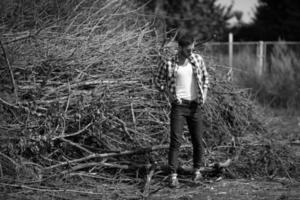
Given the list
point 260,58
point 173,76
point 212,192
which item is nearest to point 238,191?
point 212,192

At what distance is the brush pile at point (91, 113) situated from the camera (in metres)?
6.22

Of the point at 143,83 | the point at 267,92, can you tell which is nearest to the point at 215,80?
the point at 143,83

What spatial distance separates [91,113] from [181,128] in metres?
1.14

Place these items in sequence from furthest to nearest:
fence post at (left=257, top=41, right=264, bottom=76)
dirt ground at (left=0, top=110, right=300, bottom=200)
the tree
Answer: the tree
fence post at (left=257, top=41, right=264, bottom=76)
dirt ground at (left=0, top=110, right=300, bottom=200)

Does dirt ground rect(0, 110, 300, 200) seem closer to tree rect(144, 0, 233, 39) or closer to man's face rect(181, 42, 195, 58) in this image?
man's face rect(181, 42, 195, 58)

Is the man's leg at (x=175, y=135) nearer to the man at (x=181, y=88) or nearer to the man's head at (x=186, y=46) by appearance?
the man at (x=181, y=88)

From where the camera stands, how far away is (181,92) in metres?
6.24

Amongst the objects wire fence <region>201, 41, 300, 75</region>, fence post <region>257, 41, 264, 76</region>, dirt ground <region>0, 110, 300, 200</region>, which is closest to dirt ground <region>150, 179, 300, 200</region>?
dirt ground <region>0, 110, 300, 200</region>

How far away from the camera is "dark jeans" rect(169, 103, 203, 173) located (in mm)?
6203

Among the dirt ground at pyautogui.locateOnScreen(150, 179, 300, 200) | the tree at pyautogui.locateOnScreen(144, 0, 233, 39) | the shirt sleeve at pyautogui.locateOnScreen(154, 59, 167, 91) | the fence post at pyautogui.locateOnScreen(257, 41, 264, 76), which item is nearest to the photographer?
the dirt ground at pyautogui.locateOnScreen(150, 179, 300, 200)

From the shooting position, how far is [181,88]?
6.25m

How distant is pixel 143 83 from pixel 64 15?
1.45m

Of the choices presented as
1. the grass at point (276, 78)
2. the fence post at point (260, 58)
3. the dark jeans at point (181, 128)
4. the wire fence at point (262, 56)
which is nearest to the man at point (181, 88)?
the dark jeans at point (181, 128)

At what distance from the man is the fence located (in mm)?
8239
